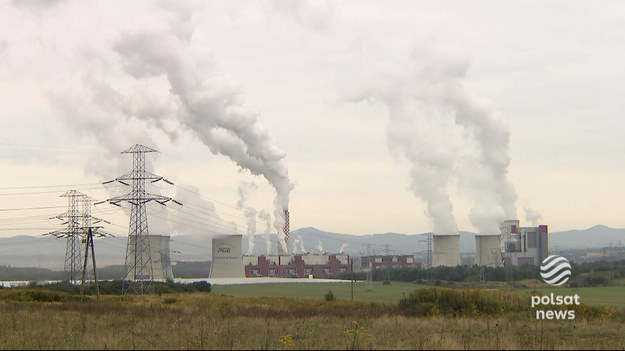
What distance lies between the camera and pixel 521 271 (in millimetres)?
89312

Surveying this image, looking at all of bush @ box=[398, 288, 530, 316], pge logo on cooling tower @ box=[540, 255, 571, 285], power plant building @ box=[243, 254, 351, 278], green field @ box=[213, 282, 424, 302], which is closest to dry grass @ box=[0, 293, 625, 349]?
bush @ box=[398, 288, 530, 316]

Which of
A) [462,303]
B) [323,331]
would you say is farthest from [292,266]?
[323,331]

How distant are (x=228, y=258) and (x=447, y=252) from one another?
33243mm

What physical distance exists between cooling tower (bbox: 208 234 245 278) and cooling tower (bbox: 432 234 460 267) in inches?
1174

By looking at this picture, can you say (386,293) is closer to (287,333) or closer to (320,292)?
(320,292)

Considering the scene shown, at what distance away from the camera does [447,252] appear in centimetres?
11044

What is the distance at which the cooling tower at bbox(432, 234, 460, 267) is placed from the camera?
110 meters

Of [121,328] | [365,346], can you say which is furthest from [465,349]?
[121,328]

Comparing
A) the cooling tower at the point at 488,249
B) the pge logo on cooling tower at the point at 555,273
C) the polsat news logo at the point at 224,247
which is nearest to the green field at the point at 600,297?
the pge logo on cooling tower at the point at 555,273

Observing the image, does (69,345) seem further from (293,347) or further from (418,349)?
(418,349)

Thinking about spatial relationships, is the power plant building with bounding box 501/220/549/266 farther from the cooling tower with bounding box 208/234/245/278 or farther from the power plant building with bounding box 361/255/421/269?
the cooling tower with bounding box 208/234/245/278

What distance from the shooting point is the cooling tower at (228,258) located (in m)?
100

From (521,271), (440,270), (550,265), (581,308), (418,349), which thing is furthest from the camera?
(440,270)

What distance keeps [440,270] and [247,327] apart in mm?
80233
